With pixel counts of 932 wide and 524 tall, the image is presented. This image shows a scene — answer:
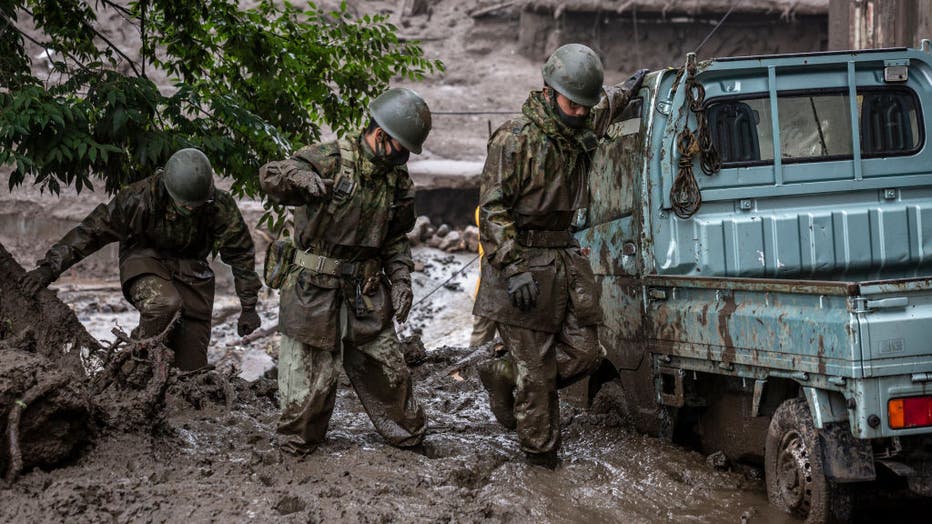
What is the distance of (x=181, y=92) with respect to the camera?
22.9ft

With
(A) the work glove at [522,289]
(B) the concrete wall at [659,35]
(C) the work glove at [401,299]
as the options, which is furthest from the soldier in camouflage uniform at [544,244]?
(B) the concrete wall at [659,35]

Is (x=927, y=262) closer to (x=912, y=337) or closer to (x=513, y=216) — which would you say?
(x=912, y=337)

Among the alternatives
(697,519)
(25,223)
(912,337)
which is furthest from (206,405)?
(25,223)

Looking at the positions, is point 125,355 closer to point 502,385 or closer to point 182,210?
point 182,210

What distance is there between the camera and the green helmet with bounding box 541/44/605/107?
4980 millimetres

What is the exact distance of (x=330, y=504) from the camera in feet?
14.7

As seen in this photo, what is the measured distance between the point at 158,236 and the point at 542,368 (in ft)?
9.67

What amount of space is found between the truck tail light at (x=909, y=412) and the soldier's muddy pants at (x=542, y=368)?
5.26 feet

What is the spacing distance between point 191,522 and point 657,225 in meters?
2.81

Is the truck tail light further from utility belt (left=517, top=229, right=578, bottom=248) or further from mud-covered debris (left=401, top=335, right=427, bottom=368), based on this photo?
mud-covered debris (left=401, top=335, right=427, bottom=368)

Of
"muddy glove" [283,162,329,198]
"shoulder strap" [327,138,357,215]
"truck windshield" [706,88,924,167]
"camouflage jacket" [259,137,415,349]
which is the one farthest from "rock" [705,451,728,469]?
"muddy glove" [283,162,329,198]

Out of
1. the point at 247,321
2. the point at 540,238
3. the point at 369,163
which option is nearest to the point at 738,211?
the point at 540,238

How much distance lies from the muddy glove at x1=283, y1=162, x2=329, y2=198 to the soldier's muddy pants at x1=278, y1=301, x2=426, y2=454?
70 centimetres

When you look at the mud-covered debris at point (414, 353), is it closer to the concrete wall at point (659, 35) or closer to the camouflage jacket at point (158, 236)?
the camouflage jacket at point (158, 236)
